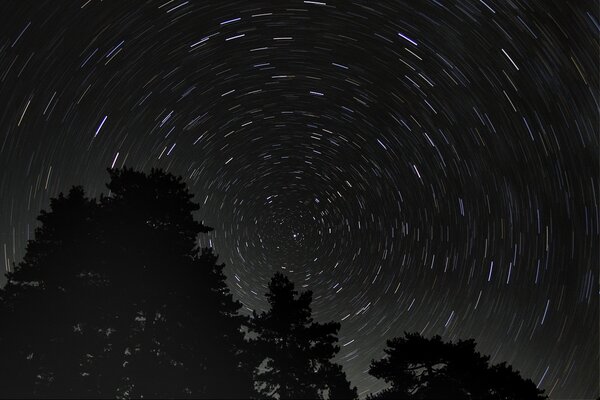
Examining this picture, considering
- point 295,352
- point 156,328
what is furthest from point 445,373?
point 156,328

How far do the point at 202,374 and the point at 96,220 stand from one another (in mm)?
5118

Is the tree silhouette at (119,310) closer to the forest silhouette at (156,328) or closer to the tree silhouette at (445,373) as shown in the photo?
the forest silhouette at (156,328)

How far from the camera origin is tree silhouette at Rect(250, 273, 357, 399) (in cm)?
1179

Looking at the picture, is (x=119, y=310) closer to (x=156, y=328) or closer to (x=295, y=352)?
(x=156, y=328)

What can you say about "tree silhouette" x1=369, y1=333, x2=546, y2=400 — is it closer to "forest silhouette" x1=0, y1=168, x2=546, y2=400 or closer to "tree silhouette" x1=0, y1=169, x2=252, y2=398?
"forest silhouette" x1=0, y1=168, x2=546, y2=400

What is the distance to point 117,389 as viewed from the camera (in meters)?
9.66

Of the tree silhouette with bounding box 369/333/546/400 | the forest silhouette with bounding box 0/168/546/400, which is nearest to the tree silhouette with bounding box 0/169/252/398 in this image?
the forest silhouette with bounding box 0/168/546/400

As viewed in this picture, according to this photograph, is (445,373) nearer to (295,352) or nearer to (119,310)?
(295,352)

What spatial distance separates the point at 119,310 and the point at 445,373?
9.69 metres

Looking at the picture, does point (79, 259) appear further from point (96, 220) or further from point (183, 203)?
point (183, 203)

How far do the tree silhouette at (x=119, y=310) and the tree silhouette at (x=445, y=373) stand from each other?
5.24 meters

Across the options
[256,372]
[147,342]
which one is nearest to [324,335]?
[256,372]

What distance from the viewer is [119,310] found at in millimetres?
10531

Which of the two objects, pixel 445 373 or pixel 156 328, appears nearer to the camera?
pixel 156 328
